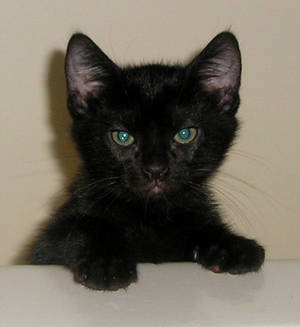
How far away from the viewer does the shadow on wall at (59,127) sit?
182 cm

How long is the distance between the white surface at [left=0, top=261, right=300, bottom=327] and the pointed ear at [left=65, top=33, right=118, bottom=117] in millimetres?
462

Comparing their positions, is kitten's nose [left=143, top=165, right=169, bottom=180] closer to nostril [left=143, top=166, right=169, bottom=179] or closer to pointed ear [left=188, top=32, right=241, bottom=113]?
nostril [left=143, top=166, right=169, bottom=179]

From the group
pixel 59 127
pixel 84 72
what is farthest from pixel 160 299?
pixel 59 127

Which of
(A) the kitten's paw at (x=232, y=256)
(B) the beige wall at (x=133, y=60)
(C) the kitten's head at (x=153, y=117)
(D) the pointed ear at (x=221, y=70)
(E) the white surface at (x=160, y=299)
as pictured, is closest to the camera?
Answer: (E) the white surface at (x=160, y=299)

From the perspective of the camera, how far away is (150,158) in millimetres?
1229

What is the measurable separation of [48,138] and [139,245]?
710mm

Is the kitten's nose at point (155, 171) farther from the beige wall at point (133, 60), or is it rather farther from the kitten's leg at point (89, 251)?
the beige wall at point (133, 60)

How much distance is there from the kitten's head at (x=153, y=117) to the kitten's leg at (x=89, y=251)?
107mm

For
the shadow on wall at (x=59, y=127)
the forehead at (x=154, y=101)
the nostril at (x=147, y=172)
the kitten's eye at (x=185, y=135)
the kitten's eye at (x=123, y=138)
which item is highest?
the forehead at (x=154, y=101)

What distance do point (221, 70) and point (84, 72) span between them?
0.33 metres

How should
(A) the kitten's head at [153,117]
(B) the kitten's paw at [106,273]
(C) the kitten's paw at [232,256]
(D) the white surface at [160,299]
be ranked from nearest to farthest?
1. (D) the white surface at [160,299]
2. (B) the kitten's paw at [106,273]
3. (C) the kitten's paw at [232,256]
4. (A) the kitten's head at [153,117]

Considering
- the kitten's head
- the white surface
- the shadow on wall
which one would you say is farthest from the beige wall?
the white surface

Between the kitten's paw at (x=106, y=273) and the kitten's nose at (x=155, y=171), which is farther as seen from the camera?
the kitten's nose at (x=155, y=171)

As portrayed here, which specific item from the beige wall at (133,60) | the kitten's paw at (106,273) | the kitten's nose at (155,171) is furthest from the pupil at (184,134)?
the beige wall at (133,60)
